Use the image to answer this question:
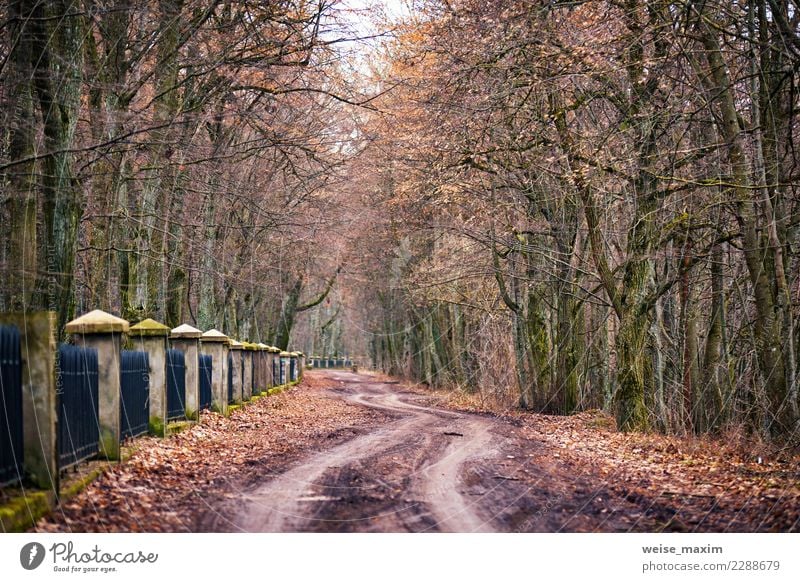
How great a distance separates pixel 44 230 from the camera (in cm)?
1075

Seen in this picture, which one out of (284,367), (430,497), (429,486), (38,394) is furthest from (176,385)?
(284,367)

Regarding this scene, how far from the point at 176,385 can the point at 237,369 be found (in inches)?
216

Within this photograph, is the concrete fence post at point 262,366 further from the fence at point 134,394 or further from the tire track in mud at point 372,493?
the fence at point 134,394

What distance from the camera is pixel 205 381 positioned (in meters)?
15.5

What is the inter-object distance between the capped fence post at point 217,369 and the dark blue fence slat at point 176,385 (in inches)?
83.1

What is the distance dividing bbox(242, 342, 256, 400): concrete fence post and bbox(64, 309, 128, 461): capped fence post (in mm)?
10709

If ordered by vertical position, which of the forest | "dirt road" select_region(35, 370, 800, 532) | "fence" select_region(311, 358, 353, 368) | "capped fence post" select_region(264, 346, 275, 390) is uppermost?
the forest

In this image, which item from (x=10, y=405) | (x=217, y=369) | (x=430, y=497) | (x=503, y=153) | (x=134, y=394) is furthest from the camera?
(x=503, y=153)

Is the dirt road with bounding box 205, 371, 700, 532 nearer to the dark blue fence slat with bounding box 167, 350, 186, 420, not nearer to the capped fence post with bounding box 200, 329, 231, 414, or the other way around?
the dark blue fence slat with bounding box 167, 350, 186, 420

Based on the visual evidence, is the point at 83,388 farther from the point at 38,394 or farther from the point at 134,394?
the point at 134,394

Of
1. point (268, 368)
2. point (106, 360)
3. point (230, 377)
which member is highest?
point (106, 360)

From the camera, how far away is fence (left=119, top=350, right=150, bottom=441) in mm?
10078

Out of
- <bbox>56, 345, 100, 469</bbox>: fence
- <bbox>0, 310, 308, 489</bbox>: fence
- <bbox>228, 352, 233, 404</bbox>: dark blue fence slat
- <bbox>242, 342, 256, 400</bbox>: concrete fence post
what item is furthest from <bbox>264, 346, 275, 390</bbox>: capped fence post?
<bbox>56, 345, 100, 469</bbox>: fence

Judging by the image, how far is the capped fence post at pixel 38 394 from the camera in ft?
21.9
